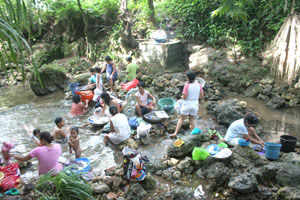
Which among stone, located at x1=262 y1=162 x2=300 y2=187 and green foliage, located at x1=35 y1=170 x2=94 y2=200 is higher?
green foliage, located at x1=35 y1=170 x2=94 y2=200

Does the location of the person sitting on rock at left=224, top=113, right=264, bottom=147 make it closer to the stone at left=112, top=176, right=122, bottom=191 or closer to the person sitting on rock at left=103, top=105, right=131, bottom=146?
the person sitting on rock at left=103, top=105, right=131, bottom=146

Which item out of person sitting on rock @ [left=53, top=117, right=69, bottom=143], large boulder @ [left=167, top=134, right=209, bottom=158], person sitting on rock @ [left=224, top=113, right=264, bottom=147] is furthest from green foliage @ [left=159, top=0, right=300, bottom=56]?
person sitting on rock @ [left=53, top=117, right=69, bottom=143]

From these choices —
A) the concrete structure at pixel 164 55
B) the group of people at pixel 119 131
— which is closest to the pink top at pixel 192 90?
the group of people at pixel 119 131

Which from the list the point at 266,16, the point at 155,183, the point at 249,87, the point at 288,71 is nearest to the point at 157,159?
the point at 155,183

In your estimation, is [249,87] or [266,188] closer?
[266,188]

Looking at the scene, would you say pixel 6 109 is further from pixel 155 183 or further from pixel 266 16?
pixel 266 16

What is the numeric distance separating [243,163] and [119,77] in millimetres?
7393

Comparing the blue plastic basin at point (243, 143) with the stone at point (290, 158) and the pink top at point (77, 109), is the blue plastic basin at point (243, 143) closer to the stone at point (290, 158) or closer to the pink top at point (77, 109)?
the stone at point (290, 158)

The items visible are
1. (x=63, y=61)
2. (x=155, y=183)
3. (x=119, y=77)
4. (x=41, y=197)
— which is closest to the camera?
(x=41, y=197)

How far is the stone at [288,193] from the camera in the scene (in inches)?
131

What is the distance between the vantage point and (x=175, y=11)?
43.0 ft

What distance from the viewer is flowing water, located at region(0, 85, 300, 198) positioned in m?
5.06

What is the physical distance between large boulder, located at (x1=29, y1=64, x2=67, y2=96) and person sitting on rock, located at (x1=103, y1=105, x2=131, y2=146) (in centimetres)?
601

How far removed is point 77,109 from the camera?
7355 mm
